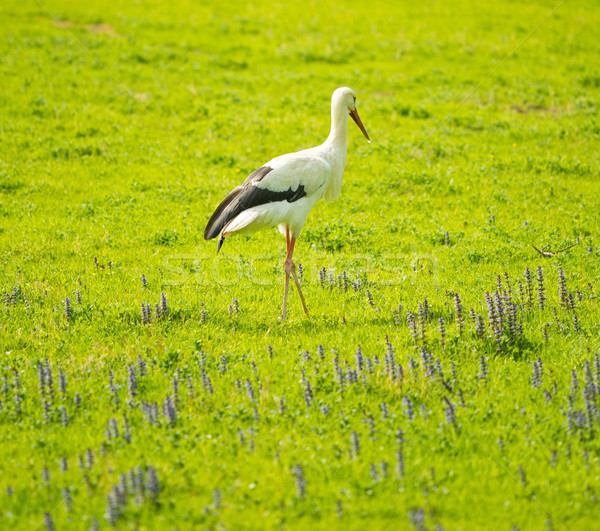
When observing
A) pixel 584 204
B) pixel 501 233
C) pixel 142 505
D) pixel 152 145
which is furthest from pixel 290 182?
pixel 152 145

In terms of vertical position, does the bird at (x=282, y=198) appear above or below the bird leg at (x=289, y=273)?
above

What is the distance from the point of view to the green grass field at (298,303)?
196 inches

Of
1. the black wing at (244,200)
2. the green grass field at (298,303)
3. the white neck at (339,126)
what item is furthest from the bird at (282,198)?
the green grass field at (298,303)

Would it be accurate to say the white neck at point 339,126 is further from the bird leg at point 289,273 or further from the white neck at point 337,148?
the bird leg at point 289,273

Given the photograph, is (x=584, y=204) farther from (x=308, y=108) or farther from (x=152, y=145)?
(x=152, y=145)

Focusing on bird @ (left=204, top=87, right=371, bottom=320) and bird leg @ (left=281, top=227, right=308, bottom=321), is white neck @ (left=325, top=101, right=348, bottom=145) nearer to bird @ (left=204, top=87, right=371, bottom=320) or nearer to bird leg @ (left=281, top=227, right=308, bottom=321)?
bird @ (left=204, top=87, right=371, bottom=320)

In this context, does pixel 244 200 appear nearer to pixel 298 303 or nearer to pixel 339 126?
pixel 298 303

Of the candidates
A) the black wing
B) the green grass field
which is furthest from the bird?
the green grass field

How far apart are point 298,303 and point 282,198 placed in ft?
3.97

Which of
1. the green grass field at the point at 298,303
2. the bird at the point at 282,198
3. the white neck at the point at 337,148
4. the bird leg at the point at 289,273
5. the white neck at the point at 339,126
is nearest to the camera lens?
the green grass field at the point at 298,303

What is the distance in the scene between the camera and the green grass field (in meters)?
4.97

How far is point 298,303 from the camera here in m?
8.28

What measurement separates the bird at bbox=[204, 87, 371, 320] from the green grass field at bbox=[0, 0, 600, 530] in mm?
736

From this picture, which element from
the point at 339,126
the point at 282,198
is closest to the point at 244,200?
the point at 282,198
